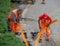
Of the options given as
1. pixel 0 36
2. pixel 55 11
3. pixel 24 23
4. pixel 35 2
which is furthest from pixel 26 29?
pixel 35 2

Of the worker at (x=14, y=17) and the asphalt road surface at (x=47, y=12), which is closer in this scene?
the worker at (x=14, y=17)

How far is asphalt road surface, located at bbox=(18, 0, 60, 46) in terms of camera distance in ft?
42.9

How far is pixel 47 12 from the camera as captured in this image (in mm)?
20984

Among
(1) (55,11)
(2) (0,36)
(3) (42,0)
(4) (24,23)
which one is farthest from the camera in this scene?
(3) (42,0)

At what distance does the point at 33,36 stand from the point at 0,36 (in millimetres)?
6764

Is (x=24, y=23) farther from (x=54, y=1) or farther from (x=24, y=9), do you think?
(x=54, y=1)

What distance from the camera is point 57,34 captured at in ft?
47.2

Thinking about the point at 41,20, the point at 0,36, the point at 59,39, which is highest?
the point at 0,36

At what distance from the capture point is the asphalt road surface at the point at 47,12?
1306 centimetres

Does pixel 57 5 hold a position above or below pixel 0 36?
below

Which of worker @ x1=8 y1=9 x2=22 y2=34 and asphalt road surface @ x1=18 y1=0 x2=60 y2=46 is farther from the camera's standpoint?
asphalt road surface @ x1=18 y1=0 x2=60 y2=46

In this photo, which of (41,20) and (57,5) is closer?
(41,20)

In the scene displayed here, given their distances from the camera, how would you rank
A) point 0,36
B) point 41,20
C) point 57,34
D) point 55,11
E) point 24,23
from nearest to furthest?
1. point 0,36
2. point 41,20
3. point 57,34
4. point 24,23
5. point 55,11

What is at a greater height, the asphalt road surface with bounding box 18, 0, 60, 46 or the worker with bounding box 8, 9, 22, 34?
the worker with bounding box 8, 9, 22, 34
